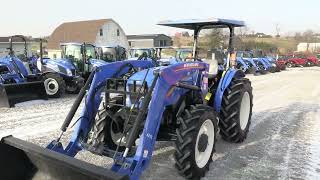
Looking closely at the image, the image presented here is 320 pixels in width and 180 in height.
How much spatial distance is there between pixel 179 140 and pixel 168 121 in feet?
2.48

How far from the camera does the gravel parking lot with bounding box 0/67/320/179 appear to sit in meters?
5.48

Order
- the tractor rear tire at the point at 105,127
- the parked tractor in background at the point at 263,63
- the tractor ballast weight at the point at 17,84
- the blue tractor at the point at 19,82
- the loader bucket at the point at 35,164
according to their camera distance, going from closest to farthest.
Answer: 1. the loader bucket at the point at 35,164
2. the tractor rear tire at the point at 105,127
3. the tractor ballast weight at the point at 17,84
4. the blue tractor at the point at 19,82
5. the parked tractor in background at the point at 263,63

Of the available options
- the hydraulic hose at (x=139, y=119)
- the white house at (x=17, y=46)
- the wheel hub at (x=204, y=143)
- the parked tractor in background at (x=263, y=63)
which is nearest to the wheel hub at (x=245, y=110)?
the wheel hub at (x=204, y=143)

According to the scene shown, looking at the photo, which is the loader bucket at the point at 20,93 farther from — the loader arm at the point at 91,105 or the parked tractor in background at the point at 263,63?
the parked tractor in background at the point at 263,63

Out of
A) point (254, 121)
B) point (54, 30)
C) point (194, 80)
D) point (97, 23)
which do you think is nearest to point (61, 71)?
point (254, 121)

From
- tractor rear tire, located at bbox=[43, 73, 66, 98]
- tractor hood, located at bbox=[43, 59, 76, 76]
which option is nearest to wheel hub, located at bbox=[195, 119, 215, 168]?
tractor rear tire, located at bbox=[43, 73, 66, 98]

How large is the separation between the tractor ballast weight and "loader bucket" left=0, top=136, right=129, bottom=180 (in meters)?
6.41

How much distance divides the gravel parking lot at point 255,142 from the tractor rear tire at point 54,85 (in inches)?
42.1

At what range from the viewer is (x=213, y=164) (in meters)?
5.74

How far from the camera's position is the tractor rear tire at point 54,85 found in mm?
12672

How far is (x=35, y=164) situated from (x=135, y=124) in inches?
46.8

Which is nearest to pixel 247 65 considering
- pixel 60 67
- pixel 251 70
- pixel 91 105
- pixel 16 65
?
pixel 251 70

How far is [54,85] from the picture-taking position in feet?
41.9

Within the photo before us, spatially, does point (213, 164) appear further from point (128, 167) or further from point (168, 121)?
point (128, 167)
